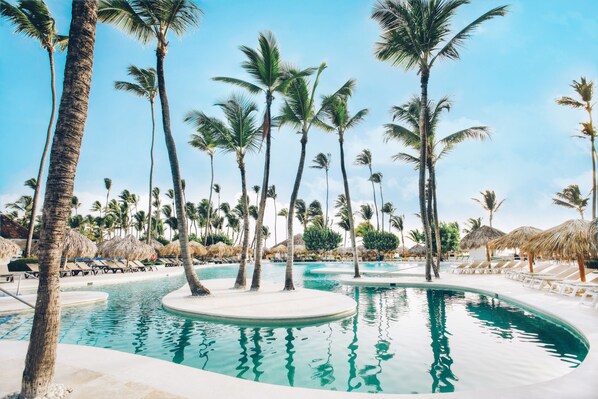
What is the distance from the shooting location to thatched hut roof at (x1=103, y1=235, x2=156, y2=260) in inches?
945

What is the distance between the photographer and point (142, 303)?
10930 millimetres

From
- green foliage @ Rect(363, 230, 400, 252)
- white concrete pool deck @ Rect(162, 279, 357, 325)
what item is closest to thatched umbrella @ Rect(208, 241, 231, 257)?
green foliage @ Rect(363, 230, 400, 252)

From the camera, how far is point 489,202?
42031mm

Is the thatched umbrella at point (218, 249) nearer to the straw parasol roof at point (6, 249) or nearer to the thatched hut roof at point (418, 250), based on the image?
the straw parasol roof at point (6, 249)

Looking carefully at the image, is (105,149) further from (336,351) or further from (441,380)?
(441,380)

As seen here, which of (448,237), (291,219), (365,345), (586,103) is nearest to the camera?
(365,345)

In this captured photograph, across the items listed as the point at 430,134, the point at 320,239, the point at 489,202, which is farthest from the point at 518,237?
the point at 320,239

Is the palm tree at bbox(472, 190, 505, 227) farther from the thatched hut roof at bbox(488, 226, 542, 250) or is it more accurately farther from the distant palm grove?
the thatched hut roof at bbox(488, 226, 542, 250)

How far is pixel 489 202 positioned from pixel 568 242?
3402cm

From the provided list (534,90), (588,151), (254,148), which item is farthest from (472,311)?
(588,151)

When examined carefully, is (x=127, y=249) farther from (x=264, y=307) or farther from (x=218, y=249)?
(x=218, y=249)

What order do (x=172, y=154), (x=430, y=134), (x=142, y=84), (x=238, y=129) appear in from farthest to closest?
(x=142, y=84) → (x=430, y=134) → (x=238, y=129) → (x=172, y=154)

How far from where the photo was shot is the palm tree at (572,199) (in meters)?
39.2

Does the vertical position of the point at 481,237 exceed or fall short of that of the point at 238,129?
it falls short
